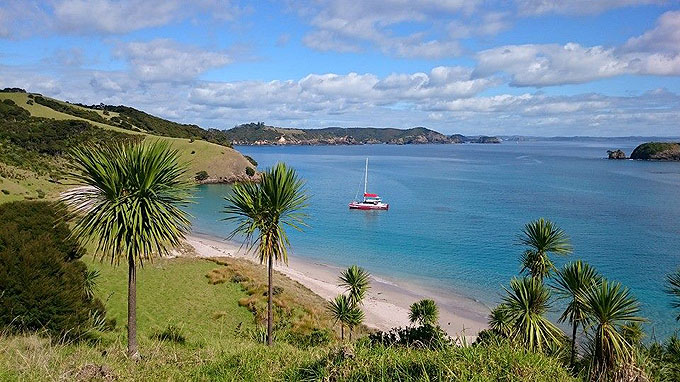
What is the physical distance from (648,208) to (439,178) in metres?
47.9

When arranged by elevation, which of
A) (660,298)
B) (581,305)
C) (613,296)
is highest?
(613,296)

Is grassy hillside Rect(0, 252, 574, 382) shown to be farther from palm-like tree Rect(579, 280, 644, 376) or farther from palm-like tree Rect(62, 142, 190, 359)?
palm-like tree Rect(579, 280, 644, 376)

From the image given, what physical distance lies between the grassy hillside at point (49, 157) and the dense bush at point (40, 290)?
2252 centimetres

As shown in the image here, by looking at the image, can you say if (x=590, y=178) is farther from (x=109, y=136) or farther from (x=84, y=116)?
(x=84, y=116)

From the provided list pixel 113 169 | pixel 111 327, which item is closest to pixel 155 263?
pixel 111 327

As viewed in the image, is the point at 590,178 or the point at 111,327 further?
the point at 590,178

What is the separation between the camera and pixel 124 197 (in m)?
12.1

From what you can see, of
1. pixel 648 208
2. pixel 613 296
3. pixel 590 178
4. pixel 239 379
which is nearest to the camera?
pixel 239 379

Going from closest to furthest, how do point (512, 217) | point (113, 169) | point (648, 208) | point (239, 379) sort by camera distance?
point (239, 379) < point (113, 169) < point (512, 217) < point (648, 208)

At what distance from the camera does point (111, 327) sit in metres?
16.8

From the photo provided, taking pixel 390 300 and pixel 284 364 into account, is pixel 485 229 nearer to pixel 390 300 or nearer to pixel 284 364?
pixel 390 300

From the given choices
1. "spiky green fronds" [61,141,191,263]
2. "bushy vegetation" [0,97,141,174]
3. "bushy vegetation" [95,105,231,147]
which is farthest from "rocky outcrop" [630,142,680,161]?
"spiky green fronds" [61,141,191,263]

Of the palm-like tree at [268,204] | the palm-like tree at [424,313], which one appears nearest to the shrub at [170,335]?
the palm-like tree at [268,204]

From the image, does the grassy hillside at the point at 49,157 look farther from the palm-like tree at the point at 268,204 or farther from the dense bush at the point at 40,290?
the palm-like tree at the point at 268,204
